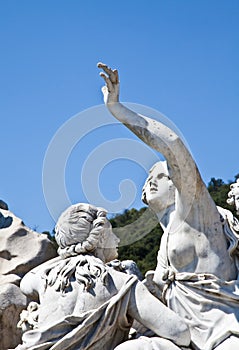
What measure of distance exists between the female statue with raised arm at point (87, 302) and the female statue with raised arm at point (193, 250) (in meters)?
0.22

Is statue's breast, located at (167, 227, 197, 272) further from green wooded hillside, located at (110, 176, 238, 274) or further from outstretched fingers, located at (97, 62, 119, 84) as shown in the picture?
green wooded hillside, located at (110, 176, 238, 274)

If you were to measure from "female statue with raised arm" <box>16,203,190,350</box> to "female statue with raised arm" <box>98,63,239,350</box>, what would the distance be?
22 cm

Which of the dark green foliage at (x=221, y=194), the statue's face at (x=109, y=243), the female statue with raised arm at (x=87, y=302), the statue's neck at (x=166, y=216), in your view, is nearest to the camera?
the female statue with raised arm at (x=87, y=302)

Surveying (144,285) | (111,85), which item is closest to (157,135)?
(111,85)

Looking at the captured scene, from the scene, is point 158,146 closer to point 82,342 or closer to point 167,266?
point 167,266

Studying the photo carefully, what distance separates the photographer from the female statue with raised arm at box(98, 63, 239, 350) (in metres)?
7.19

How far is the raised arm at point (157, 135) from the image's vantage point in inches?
283

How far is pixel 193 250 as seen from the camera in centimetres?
734

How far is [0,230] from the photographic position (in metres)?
9.12

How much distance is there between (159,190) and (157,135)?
745mm

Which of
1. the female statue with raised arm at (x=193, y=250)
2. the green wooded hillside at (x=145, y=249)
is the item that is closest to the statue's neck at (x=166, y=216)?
the female statue with raised arm at (x=193, y=250)

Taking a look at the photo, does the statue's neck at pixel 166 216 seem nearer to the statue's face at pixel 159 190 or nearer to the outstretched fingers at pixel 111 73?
the statue's face at pixel 159 190

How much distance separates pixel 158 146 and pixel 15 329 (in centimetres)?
232

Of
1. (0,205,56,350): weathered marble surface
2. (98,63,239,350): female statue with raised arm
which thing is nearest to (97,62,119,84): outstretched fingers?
(98,63,239,350): female statue with raised arm
